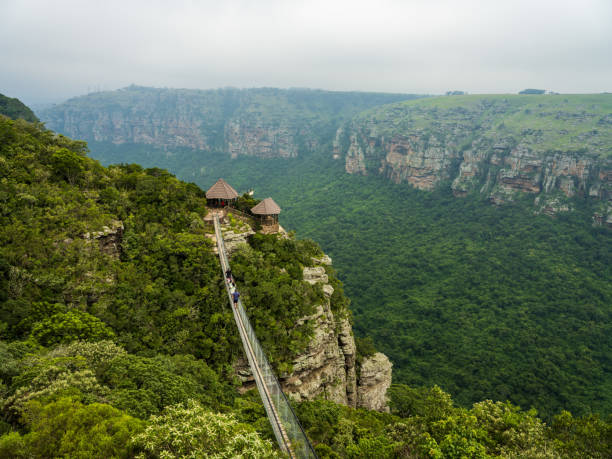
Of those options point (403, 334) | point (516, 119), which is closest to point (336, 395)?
point (403, 334)

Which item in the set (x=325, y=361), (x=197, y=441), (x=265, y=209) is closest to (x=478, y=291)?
A: (x=325, y=361)

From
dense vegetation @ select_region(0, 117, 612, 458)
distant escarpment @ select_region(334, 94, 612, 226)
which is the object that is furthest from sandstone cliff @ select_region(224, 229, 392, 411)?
distant escarpment @ select_region(334, 94, 612, 226)

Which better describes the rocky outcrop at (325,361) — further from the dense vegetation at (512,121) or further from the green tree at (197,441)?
the dense vegetation at (512,121)

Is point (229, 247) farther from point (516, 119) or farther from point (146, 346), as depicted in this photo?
point (516, 119)

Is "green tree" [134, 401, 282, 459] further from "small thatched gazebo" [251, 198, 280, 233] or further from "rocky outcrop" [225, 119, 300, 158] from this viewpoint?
"rocky outcrop" [225, 119, 300, 158]

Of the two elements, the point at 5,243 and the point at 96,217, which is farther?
the point at 96,217

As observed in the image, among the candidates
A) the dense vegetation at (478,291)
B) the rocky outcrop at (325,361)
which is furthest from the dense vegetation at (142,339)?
the dense vegetation at (478,291)
